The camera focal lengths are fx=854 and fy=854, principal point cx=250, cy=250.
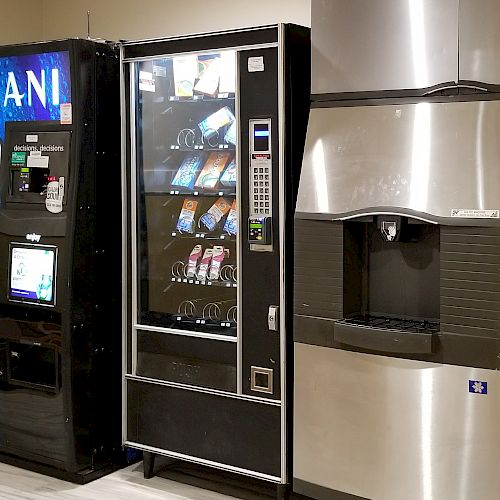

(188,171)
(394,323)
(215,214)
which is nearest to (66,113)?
(188,171)

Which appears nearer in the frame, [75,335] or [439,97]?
[439,97]

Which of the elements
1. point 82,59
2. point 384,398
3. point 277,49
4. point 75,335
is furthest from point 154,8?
point 384,398

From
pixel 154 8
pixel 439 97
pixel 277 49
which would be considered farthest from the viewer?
pixel 154 8

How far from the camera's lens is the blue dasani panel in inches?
155

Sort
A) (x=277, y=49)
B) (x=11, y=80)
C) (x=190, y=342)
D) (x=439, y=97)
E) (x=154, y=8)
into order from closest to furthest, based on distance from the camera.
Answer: (x=439, y=97)
(x=277, y=49)
(x=190, y=342)
(x=11, y=80)
(x=154, y=8)

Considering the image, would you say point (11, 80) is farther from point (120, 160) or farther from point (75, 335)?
point (75, 335)

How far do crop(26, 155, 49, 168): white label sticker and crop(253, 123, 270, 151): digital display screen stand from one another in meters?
1.06

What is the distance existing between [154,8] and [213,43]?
4.03ft

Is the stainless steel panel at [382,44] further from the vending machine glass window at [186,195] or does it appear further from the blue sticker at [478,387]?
the blue sticker at [478,387]

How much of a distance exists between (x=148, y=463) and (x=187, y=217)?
1189 mm

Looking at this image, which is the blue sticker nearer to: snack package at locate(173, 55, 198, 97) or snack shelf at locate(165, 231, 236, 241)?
snack shelf at locate(165, 231, 236, 241)

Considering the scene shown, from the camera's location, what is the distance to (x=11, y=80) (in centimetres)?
414

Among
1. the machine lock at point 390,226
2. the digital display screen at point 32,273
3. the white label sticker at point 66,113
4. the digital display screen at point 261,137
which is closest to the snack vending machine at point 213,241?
the digital display screen at point 261,137

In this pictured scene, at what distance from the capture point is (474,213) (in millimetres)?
2969
